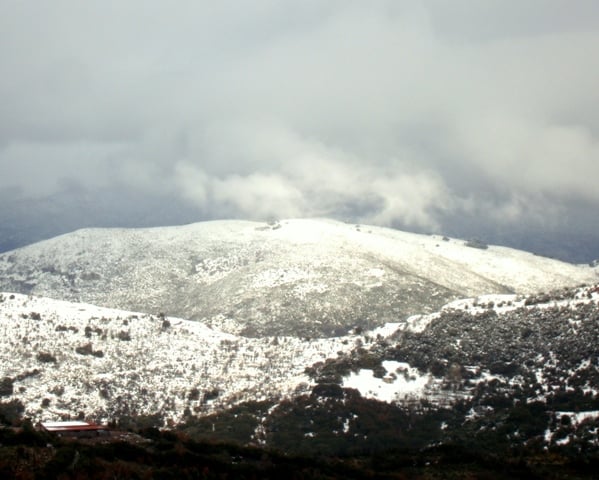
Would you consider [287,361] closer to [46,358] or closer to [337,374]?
[337,374]

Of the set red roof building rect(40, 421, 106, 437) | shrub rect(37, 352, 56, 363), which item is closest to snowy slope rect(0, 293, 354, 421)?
shrub rect(37, 352, 56, 363)

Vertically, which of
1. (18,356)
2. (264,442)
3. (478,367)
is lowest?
(264,442)

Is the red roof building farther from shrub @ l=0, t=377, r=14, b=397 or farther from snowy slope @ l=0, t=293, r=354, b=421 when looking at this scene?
shrub @ l=0, t=377, r=14, b=397

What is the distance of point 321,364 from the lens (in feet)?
366

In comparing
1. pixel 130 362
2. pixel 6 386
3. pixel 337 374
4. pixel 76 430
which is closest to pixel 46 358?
pixel 6 386

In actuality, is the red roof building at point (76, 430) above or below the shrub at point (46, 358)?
below

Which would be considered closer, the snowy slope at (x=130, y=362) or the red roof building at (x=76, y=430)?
the red roof building at (x=76, y=430)

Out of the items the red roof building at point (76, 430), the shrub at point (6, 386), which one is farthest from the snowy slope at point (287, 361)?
the red roof building at point (76, 430)

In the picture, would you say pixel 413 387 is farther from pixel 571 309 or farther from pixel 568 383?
pixel 571 309

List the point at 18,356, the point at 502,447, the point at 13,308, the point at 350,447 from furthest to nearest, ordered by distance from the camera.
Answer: the point at 13,308 → the point at 18,356 → the point at 350,447 → the point at 502,447

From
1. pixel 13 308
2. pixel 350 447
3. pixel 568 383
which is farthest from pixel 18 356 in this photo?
pixel 568 383

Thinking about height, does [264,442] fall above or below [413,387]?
below

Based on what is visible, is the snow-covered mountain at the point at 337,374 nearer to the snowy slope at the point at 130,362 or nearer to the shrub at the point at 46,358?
the shrub at the point at 46,358

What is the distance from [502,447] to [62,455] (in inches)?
1904
